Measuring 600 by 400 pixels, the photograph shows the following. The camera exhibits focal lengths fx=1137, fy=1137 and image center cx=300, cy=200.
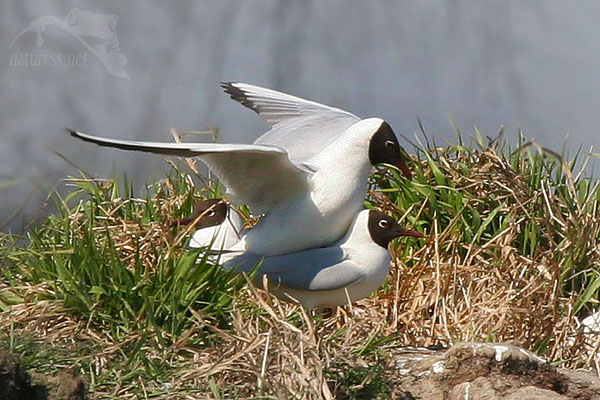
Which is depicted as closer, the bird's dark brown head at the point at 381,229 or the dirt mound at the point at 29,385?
the dirt mound at the point at 29,385

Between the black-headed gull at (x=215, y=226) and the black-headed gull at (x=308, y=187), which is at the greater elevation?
the black-headed gull at (x=308, y=187)

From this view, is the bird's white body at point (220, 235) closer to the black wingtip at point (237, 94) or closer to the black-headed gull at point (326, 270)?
the black wingtip at point (237, 94)

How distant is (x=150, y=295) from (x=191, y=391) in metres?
0.64

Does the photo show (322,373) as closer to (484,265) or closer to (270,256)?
(270,256)

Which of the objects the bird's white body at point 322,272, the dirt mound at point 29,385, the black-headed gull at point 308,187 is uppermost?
the black-headed gull at point 308,187

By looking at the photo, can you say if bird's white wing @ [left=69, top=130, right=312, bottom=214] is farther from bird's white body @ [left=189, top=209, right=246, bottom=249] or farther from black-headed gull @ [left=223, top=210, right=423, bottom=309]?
bird's white body @ [left=189, top=209, right=246, bottom=249]

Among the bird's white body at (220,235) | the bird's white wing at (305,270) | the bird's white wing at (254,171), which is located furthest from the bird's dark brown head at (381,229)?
the bird's white body at (220,235)

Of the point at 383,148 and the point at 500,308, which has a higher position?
the point at 383,148

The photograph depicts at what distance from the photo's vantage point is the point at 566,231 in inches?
191

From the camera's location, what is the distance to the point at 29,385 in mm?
2834

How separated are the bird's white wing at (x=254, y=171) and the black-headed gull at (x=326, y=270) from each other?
24 cm

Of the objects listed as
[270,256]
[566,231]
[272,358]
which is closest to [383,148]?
[270,256]

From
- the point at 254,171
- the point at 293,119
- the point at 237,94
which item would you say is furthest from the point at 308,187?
the point at 237,94

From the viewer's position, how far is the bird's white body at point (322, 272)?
4.12 m
